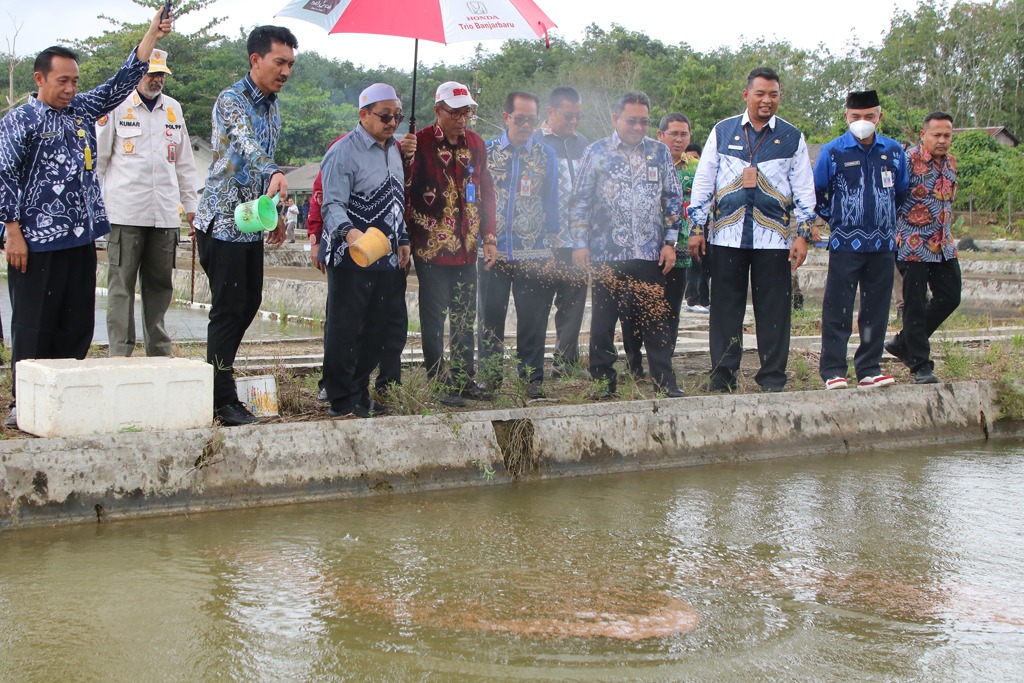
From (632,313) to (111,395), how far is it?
325 cm

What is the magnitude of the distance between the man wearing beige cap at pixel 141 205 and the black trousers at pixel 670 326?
2769 mm

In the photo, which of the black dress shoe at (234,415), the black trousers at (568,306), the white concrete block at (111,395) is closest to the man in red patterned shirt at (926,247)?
the black trousers at (568,306)

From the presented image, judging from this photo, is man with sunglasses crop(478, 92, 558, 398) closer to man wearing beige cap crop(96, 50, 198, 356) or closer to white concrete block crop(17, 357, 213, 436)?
man wearing beige cap crop(96, 50, 198, 356)

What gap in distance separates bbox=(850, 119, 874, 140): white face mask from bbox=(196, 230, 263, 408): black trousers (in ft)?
12.1

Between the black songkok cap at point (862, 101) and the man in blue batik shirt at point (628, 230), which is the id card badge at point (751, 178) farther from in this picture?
the black songkok cap at point (862, 101)

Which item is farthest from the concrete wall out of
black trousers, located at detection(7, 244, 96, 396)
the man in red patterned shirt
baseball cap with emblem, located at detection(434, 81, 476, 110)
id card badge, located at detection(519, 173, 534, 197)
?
baseball cap with emblem, located at detection(434, 81, 476, 110)

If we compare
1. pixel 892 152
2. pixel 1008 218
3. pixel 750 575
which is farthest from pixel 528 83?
pixel 750 575

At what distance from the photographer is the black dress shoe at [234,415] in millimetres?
5336

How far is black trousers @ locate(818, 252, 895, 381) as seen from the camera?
6.86 metres

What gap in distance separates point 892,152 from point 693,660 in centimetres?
471

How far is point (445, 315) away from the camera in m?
6.30

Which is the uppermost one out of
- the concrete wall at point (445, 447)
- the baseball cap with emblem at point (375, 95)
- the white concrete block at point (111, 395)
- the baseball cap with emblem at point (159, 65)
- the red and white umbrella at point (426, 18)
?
the red and white umbrella at point (426, 18)

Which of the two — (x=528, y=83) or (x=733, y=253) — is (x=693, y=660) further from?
(x=528, y=83)

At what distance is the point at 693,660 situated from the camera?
10.3 feet
